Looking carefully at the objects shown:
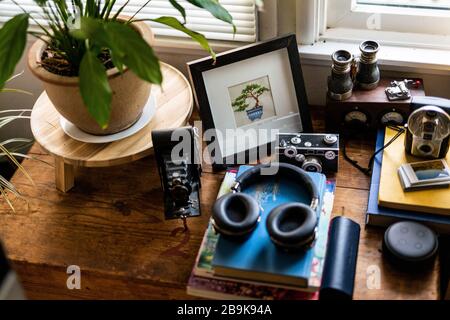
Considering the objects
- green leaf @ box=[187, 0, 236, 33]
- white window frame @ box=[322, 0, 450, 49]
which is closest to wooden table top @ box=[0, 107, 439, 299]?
white window frame @ box=[322, 0, 450, 49]

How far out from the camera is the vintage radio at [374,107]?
4.50 feet

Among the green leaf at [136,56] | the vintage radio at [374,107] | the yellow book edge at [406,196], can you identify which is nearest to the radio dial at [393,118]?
the vintage radio at [374,107]

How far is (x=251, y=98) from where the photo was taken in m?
1.42

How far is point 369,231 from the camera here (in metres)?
1.26

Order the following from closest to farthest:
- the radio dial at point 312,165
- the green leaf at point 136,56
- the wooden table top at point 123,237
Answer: the green leaf at point 136,56, the wooden table top at point 123,237, the radio dial at point 312,165

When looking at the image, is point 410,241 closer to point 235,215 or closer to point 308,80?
point 235,215

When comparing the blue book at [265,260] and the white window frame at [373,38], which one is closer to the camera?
the blue book at [265,260]

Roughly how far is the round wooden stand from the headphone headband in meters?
0.20

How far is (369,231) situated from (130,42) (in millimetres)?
625

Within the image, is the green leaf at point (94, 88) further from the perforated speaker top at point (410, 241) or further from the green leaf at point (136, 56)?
the perforated speaker top at point (410, 241)

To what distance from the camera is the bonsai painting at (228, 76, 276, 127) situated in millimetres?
1406

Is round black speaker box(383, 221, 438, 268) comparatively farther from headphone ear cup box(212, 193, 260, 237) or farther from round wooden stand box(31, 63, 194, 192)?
round wooden stand box(31, 63, 194, 192)
